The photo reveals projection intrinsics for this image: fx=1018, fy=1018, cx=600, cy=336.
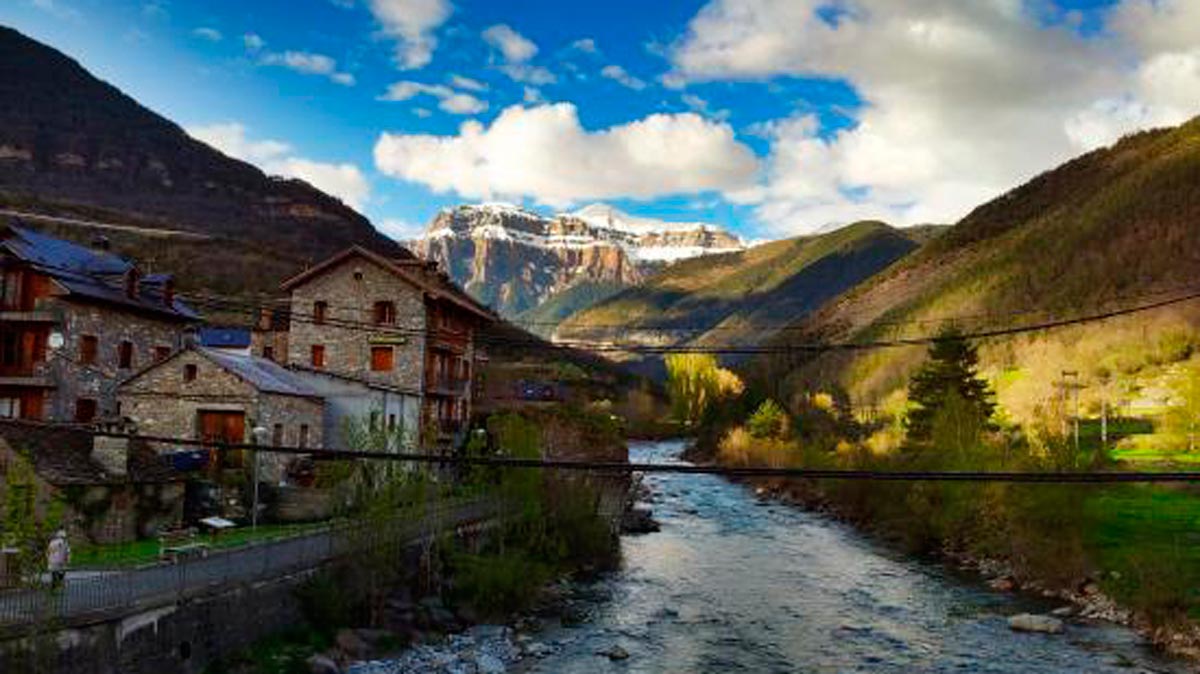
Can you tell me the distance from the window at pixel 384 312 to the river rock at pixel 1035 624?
36098 millimetres

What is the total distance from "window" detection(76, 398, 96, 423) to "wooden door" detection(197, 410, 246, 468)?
27.4 feet

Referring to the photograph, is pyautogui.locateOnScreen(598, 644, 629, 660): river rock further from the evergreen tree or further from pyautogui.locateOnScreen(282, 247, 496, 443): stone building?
the evergreen tree

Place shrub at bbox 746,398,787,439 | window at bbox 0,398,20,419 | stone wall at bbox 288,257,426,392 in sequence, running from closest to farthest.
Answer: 1. window at bbox 0,398,20,419
2. stone wall at bbox 288,257,426,392
3. shrub at bbox 746,398,787,439

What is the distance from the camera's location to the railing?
69.4 feet

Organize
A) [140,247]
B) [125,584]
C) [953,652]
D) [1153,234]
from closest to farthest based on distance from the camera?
[125,584] < [953,652] < [140,247] < [1153,234]

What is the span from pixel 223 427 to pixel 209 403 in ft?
4.06

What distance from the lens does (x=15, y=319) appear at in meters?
48.4

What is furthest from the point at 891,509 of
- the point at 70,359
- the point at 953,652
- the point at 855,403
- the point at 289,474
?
the point at 855,403

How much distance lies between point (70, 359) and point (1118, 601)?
48.4 metres

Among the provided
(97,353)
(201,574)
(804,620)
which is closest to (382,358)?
(97,353)

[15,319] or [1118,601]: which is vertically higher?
[15,319]

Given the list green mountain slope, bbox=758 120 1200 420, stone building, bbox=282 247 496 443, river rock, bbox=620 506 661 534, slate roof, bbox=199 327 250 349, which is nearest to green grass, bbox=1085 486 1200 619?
river rock, bbox=620 506 661 534

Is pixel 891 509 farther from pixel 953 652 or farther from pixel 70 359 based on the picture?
pixel 70 359

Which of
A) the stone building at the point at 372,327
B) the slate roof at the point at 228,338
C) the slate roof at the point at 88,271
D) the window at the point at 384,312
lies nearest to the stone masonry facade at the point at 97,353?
the slate roof at the point at 88,271
